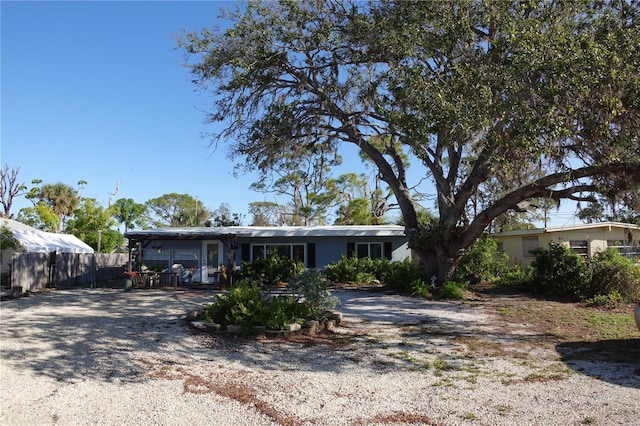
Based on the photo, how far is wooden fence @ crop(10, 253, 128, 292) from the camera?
58.0 ft

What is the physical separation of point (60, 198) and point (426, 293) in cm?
3398

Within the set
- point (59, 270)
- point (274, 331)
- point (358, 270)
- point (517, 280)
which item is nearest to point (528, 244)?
point (517, 280)

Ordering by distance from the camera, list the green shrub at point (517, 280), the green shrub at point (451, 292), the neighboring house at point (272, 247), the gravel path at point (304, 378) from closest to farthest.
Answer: the gravel path at point (304, 378)
the green shrub at point (451, 292)
the green shrub at point (517, 280)
the neighboring house at point (272, 247)

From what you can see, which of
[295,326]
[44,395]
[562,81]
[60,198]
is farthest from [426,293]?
[60,198]

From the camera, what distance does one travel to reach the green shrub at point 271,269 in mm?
20734

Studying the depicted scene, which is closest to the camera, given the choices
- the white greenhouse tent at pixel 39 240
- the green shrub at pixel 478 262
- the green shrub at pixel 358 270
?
the green shrub at pixel 478 262

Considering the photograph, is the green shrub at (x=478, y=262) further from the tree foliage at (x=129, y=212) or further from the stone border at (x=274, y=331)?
the tree foliage at (x=129, y=212)

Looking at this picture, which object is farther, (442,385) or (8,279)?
(8,279)

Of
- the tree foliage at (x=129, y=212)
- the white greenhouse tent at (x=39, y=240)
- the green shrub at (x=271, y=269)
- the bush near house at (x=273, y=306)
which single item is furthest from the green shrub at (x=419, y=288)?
the tree foliage at (x=129, y=212)

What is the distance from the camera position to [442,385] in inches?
236

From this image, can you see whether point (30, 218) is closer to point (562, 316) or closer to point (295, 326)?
point (295, 326)

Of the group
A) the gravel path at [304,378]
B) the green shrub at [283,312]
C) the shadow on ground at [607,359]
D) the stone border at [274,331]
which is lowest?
the shadow on ground at [607,359]

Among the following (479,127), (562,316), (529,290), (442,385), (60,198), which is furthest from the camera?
(60,198)

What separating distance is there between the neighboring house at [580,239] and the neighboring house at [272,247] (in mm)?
5694
